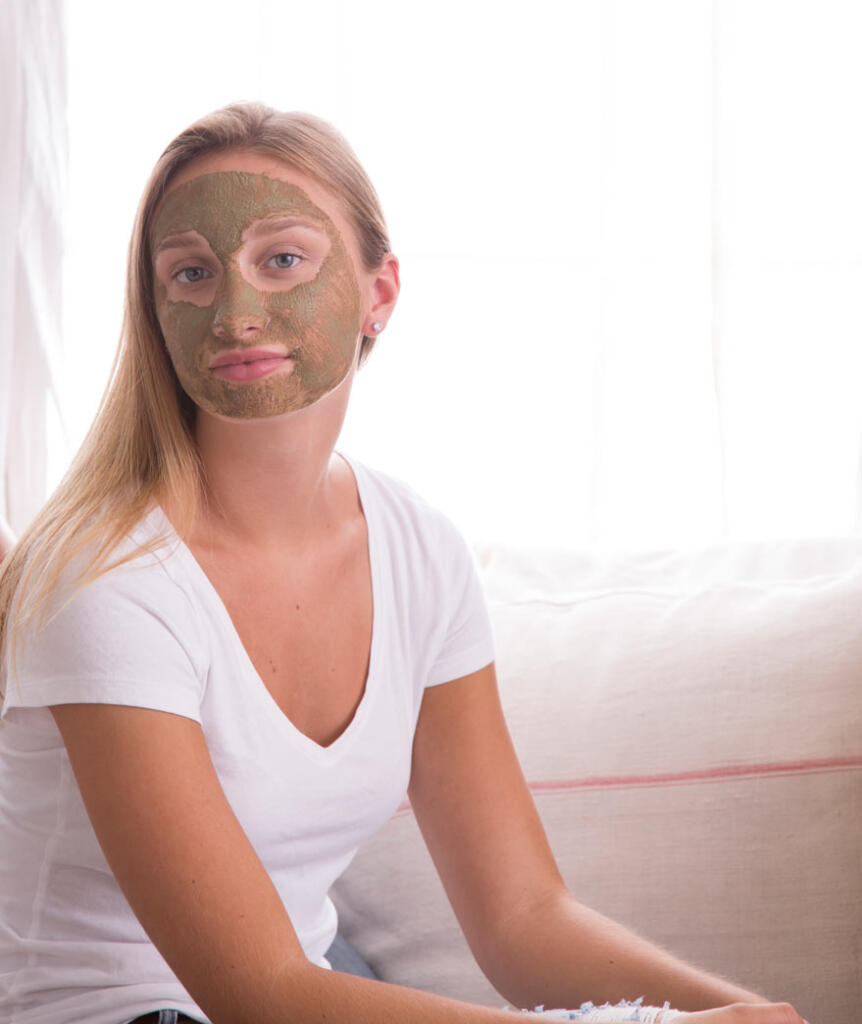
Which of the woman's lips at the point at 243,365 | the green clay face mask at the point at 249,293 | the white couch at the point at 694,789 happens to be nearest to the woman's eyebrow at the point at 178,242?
the green clay face mask at the point at 249,293

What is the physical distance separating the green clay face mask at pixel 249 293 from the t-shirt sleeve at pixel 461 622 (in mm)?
239

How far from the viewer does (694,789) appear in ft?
4.05

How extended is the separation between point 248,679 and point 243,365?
258mm

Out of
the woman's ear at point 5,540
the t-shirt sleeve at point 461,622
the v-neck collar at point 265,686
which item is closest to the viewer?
the v-neck collar at point 265,686

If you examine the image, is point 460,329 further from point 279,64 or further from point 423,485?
point 279,64

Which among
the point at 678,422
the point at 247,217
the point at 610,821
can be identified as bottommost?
the point at 610,821

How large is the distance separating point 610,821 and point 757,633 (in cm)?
25

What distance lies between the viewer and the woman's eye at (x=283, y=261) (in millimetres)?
1035

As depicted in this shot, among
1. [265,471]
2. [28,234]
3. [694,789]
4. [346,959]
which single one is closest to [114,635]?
[265,471]

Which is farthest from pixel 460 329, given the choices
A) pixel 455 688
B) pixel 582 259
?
pixel 455 688

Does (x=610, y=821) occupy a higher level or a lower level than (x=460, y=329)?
lower

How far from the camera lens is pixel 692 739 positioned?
49.3 inches

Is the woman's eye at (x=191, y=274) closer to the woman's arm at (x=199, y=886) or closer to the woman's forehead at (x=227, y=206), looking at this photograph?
the woman's forehead at (x=227, y=206)

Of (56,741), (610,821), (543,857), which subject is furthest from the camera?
(610,821)
